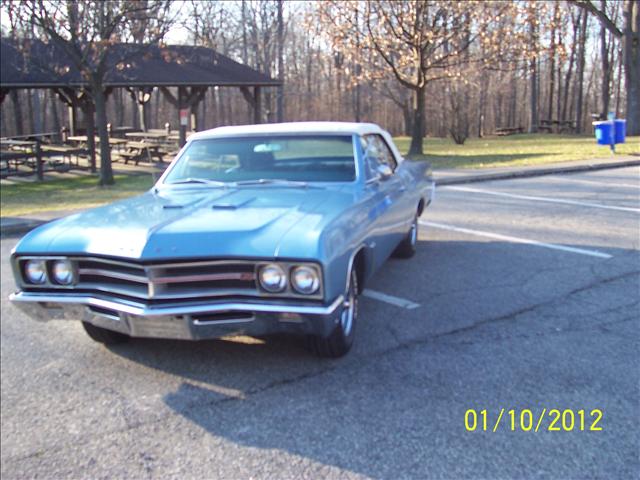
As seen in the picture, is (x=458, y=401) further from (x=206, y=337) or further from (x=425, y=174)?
(x=425, y=174)

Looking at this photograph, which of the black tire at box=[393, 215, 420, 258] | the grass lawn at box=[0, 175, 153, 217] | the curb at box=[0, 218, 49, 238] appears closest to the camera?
the black tire at box=[393, 215, 420, 258]

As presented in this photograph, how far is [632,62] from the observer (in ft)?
87.9

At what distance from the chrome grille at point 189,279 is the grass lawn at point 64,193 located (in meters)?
9.12

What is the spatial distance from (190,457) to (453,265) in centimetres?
400

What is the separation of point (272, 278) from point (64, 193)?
549 inches

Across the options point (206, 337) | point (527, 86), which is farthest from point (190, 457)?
point (527, 86)

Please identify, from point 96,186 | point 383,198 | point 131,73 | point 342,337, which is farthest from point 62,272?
point 131,73

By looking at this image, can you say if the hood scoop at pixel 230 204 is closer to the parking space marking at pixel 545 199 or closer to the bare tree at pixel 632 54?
the parking space marking at pixel 545 199

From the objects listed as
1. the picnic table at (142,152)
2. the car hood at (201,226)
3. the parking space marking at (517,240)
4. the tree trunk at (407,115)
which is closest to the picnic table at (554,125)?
the tree trunk at (407,115)

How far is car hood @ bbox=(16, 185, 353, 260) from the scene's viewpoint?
3.50 m

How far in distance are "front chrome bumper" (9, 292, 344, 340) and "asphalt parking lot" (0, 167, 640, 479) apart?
0.42 m

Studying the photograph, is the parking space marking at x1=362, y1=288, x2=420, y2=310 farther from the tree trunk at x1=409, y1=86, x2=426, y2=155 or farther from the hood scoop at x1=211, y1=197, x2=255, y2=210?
the tree trunk at x1=409, y1=86, x2=426, y2=155

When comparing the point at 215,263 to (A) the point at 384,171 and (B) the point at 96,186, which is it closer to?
(A) the point at 384,171

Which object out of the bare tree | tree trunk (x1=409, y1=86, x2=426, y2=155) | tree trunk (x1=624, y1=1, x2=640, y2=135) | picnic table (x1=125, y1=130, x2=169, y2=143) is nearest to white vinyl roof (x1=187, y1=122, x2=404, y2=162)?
tree trunk (x1=409, y1=86, x2=426, y2=155)
